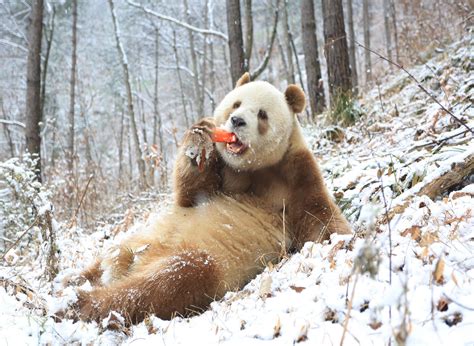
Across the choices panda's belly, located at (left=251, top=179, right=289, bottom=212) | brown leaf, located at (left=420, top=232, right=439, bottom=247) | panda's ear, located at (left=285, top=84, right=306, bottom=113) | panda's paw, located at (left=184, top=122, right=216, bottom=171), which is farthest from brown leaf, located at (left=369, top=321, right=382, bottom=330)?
panda's ear, located at (left=285, top=84, right=306, bottom=113)

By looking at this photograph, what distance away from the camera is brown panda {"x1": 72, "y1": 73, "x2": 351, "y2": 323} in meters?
3.33

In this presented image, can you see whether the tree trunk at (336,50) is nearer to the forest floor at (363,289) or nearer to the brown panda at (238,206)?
the forest floor at (363,289)

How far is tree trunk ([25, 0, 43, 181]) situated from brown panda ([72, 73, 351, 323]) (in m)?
5.56

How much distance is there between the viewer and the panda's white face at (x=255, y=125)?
364cm

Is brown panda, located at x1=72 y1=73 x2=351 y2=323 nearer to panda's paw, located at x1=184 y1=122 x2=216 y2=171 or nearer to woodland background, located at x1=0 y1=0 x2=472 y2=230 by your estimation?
panda's paw, located at x1=184 y1=122 x2=216 y2=171

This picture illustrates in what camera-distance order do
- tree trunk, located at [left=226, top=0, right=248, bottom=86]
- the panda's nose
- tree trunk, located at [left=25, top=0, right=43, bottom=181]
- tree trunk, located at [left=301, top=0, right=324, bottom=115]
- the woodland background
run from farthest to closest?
tree trunk, located at [left=301, top=0, right=324, bottom=115] → tree trunk, located at [left=25, top=0, right=43, bottom=181] → the woodland background → tree trunk, located at [left=226, top=0, right=248, bottom=86] → the panda's nose

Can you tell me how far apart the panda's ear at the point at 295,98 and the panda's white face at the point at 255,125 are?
0.06 meters

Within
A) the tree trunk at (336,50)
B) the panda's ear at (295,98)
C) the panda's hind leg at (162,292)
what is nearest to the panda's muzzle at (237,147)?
the panda's ear at (295,98)

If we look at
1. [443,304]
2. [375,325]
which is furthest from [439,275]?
[375,325]

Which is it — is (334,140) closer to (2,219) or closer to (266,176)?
(266,176)

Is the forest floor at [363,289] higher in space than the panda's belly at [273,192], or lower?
lower

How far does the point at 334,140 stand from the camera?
709cm

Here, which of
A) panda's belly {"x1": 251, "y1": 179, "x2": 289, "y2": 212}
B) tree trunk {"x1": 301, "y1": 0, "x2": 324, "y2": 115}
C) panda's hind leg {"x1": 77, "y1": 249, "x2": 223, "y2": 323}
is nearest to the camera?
panda's hind leg {"x1": 77, "y1": 249, "x2": 223, "y2": 323}

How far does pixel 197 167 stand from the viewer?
12.4 ft
